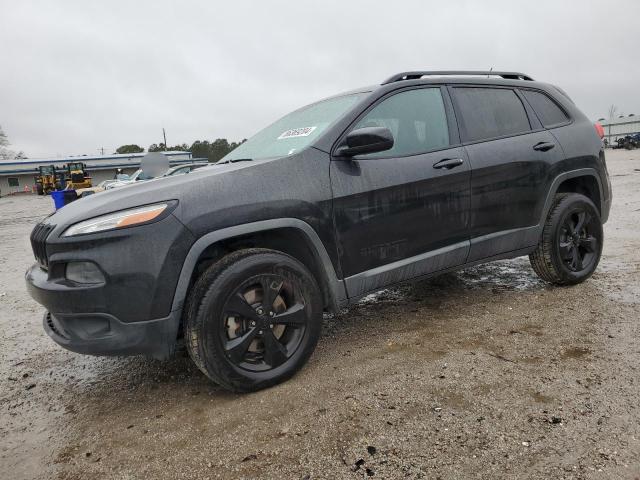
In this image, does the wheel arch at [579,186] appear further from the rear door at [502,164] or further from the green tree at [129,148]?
the green tree at [129,148]

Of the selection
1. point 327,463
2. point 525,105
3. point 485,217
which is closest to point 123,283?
point 327,463

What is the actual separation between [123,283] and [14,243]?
9.31 m

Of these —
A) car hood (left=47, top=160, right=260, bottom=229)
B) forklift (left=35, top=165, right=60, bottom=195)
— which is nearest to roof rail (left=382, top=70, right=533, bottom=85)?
car hood (left=47, top=160, right=260, bottom=229)

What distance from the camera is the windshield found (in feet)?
9.60

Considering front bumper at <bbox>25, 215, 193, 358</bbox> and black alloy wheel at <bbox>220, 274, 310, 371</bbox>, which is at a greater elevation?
front bumper at <bbox>25, 215, 193, 358</bbox>

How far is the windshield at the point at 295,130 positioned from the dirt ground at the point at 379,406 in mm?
1394

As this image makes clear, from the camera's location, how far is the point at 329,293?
271 centimetres

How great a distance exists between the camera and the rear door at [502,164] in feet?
10.8

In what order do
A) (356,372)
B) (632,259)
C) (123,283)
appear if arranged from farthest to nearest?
(632,259) → (356,372) → (123,283)

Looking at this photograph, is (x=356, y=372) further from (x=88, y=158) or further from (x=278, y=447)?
(x=88, y=158)

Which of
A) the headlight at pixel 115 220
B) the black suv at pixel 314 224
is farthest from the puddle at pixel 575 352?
the headlight at pixel 115 220

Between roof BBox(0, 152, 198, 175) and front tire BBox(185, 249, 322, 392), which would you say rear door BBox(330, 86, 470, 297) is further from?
roof BBox(0, 152, 198, 175)

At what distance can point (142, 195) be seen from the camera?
90.5 inches

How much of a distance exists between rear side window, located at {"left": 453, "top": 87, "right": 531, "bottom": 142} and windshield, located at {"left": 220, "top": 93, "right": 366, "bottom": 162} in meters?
0.89
